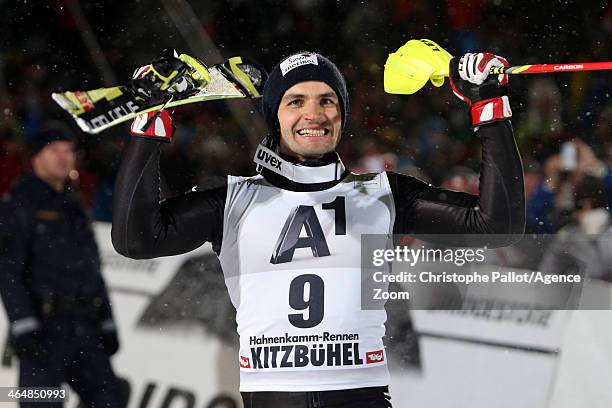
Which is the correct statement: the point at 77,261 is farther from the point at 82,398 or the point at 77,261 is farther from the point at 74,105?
the point at 74,105

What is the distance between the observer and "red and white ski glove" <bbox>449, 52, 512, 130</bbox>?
2785 millimetres

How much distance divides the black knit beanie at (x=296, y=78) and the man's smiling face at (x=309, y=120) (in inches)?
0.7

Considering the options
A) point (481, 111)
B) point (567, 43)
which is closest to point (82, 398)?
point (481, 111)

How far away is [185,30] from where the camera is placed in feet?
21.2

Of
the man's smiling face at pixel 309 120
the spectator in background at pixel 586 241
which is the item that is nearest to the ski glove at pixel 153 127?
the man's smiling face at pixel 309 120

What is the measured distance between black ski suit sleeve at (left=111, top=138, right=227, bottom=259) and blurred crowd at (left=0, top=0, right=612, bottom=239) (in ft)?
8.69

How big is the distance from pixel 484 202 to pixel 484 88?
13.8 inches

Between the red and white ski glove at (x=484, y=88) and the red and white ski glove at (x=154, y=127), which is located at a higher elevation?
the red and white ski glove at (x=484, y=88)

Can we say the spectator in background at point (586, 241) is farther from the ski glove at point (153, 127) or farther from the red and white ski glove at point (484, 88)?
the ski glove at point (153, 127)

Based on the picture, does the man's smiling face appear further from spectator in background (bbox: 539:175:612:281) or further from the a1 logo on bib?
spectator in background (bbox: 539:175:612:281)

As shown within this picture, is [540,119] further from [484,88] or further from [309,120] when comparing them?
[309,120]

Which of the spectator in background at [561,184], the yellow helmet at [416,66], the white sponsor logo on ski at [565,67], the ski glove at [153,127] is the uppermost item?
the spectator in background at [561,184]

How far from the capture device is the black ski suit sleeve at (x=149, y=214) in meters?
2.70

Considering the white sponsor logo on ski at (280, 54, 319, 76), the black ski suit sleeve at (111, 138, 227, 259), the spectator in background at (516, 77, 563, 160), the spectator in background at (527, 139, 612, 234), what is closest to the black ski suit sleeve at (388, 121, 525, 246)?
the white sponsor logo on ski at (280, 54, 319, 76)
